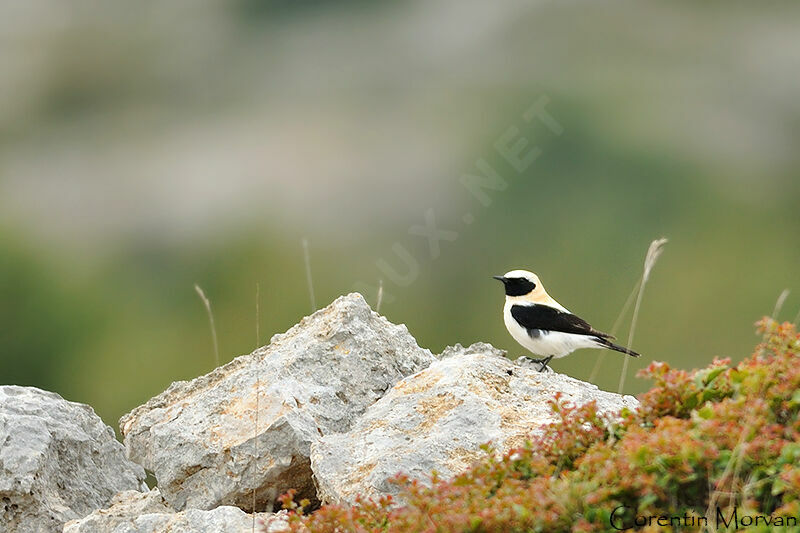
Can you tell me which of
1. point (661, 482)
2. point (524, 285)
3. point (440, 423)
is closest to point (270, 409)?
point (440, 423)

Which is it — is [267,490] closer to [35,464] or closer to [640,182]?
[35,464]

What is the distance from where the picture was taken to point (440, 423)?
493cm

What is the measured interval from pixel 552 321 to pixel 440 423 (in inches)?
117

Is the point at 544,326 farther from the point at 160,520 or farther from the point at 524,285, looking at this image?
the point at 160,520

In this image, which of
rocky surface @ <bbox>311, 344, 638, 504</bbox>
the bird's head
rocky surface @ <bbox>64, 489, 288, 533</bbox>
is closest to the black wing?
the bird's head

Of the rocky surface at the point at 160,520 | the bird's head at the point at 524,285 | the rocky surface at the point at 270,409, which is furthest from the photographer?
the bird's head at the point at 524,285

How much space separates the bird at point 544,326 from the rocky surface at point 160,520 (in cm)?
319

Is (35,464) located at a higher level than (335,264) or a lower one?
higher

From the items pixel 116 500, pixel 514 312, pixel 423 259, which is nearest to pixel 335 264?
pixel 423 259

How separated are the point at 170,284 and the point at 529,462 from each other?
3190 centimetres

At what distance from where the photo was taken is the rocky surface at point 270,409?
17.1 feet

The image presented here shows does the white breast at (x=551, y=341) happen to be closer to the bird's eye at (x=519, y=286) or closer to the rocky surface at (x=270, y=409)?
the bird's eye at (x=519, y=286)

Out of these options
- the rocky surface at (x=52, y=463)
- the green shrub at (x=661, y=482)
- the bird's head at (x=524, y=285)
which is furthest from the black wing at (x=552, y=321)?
the green shrub at (x=661, y=482)

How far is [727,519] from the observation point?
3.33 meters
